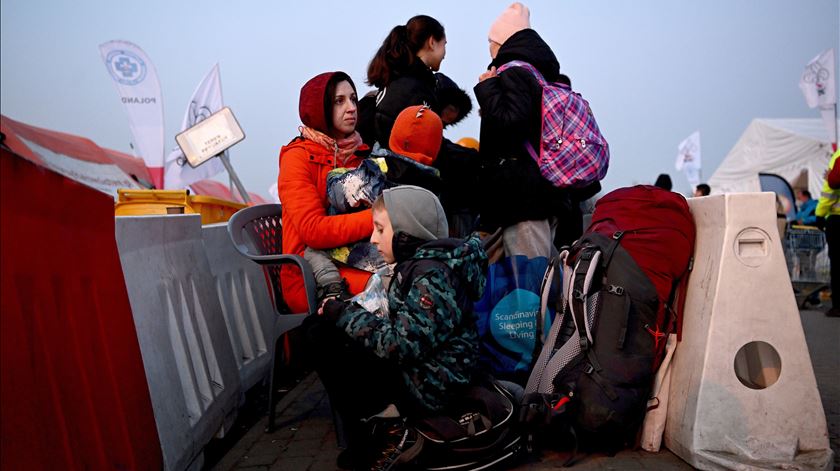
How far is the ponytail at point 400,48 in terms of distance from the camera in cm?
530

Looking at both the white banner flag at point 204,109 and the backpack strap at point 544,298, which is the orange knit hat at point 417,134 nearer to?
the backpack strap at point 544,298

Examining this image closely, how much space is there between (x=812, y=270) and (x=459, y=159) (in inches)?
404

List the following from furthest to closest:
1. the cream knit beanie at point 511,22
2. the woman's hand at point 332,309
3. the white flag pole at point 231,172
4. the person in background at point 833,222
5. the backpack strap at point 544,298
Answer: the white flag pole at point 231,172
the person in background at point 833,222
the cream knit beanie at point 511,22
the backpack strap at point 544,298
the woman's hand at point 332,309

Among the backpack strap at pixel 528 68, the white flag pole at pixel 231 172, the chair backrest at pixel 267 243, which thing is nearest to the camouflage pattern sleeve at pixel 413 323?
the chair backrest at pixel 267 243

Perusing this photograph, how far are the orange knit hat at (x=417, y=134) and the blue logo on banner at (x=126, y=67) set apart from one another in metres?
18.8

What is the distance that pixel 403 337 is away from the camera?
345 cm

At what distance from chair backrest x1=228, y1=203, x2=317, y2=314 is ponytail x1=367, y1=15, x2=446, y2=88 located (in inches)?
44.7

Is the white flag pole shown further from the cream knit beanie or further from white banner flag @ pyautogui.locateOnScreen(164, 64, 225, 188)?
white banner flag @ pyautogui.locateOnScreen(164, 64, 225, 188)

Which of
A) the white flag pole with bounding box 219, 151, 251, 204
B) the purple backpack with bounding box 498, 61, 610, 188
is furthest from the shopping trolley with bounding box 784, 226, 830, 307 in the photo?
the purple backpack with bounding box 498, 61, 610, 188

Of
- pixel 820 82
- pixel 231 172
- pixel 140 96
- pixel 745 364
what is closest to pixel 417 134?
pixel 745 364

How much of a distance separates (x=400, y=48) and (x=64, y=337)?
327 cm

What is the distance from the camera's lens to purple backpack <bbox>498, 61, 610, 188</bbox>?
5098 mm

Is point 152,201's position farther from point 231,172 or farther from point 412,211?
point 412,211

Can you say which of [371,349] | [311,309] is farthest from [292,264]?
[371,349]
